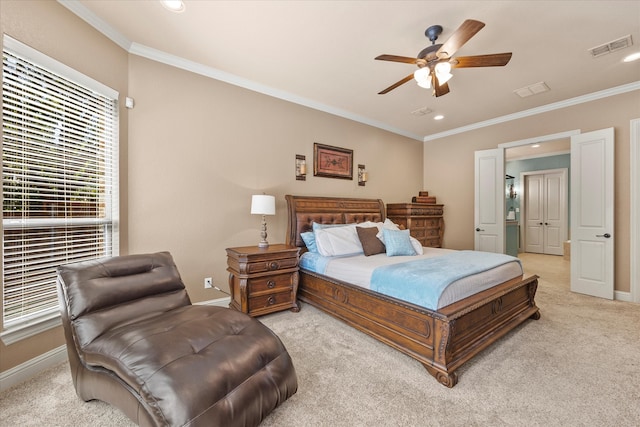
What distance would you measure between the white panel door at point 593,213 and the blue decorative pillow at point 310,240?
3911mm

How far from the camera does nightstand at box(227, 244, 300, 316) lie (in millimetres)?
2809

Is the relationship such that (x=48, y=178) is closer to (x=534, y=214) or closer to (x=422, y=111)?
(x=422, y=111)

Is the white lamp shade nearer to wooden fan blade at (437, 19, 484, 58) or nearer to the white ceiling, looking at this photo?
the white ceiling

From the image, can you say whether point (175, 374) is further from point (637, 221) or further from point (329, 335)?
point (637, 221)

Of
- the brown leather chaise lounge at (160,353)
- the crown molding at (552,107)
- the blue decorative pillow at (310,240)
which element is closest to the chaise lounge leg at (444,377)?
the brown leather chaise lounge at (160,353)

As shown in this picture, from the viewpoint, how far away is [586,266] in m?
3.77

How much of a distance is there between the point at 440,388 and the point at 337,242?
182cm

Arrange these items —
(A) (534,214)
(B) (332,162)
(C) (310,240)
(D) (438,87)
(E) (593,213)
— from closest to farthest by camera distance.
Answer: (D) (438,87), (C) (310,240), (E) (593,213), (B) (332,162), (A) (534,214)

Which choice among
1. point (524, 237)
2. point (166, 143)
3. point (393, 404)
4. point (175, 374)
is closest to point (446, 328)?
point (393, 404)

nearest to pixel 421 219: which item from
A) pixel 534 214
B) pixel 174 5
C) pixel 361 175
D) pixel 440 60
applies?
pixel 361 175

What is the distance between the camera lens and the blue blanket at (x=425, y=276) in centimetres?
198

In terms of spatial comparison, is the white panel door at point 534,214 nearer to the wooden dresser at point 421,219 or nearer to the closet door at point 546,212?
the closet door at point 546,212

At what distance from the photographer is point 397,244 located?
3178mm

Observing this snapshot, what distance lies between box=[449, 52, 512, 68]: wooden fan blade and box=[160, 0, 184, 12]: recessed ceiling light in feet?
7.68
